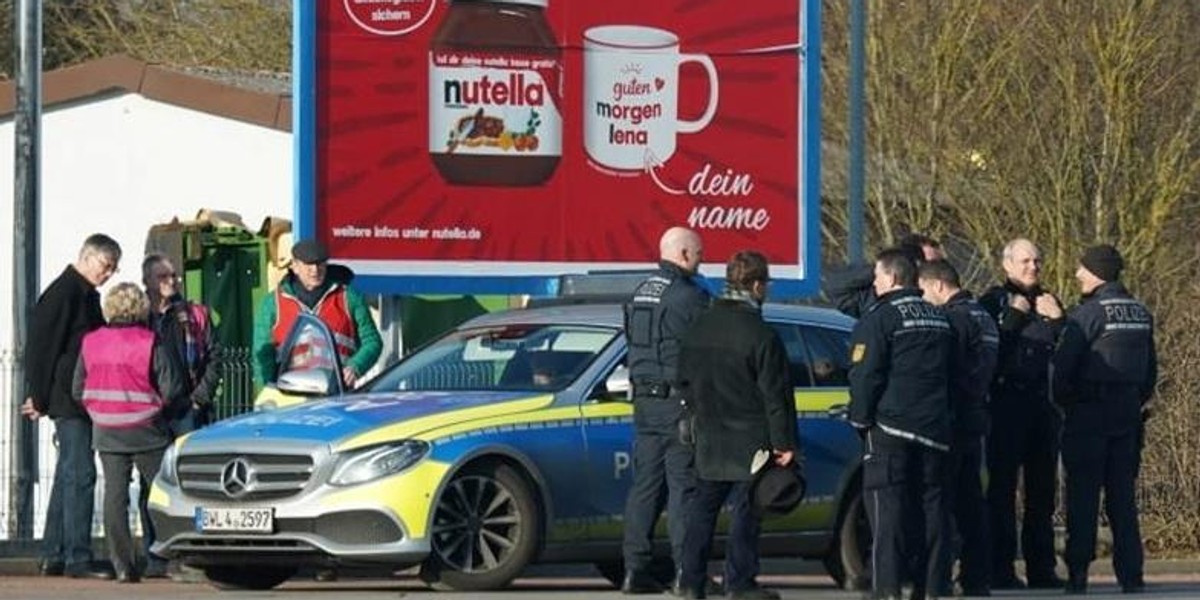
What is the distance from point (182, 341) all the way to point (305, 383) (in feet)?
4.31

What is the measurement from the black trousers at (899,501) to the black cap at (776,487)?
49 centimetres

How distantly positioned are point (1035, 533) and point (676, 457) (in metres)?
3.29

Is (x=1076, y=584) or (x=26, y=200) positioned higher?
(x=26, y=200)

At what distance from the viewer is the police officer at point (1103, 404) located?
1655 centimetres

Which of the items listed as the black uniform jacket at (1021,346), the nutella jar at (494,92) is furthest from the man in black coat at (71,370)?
the black uniform jacket at (1021,346)

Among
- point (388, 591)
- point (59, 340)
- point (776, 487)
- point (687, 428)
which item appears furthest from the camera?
point (59, 340)

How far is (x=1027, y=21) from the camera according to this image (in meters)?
33.3

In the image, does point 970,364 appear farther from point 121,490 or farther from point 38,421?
point 38,421

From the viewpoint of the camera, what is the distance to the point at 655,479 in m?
15.3

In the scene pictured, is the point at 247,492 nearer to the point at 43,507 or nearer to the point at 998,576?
the point at 998,576

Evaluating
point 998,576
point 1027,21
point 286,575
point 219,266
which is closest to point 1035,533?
point 998,576

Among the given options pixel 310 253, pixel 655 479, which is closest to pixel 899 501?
pixel 655 479

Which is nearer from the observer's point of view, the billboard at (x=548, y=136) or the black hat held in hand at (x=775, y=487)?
the black hat held in hand at (x=775, y=487)

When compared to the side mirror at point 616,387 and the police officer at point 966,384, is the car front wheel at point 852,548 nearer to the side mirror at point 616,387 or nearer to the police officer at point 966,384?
the police officer at point 966,384
